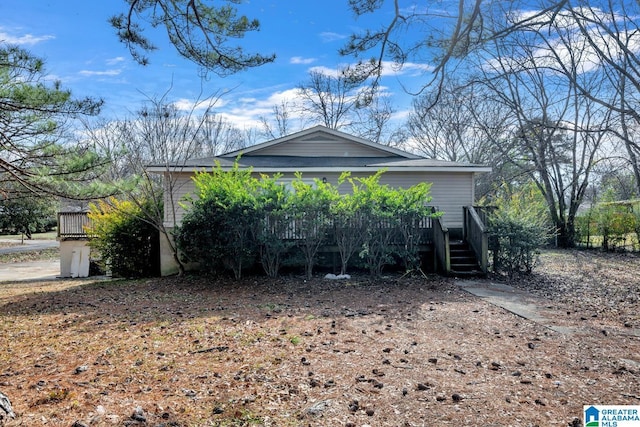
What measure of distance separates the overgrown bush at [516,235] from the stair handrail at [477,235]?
26 cm

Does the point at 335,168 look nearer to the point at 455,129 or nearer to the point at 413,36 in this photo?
the point at 413,36

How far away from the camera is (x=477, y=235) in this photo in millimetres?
9758

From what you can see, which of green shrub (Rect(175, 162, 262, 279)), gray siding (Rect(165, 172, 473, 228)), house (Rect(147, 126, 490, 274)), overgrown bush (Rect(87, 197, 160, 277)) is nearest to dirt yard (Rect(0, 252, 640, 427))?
green shrub (Rect(175, 162, 262, 279))

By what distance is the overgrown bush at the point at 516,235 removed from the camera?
9297 millimetres

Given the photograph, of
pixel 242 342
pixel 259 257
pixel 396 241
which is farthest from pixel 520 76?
pixel 242 342

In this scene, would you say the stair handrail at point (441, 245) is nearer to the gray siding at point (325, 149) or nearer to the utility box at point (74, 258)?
the gray siding at point (325, 149)

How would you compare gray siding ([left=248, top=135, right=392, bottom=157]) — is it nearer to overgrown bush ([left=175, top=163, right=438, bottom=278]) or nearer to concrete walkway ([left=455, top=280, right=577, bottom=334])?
overgrown bush ([left=175, top=163, right=438, bottom=278])

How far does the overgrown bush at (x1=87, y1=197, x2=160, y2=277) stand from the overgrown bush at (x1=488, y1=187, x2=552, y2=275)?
28.9 feet

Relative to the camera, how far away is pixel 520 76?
61.1 feet

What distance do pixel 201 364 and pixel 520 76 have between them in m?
19.7

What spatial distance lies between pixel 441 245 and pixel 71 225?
1387 cm

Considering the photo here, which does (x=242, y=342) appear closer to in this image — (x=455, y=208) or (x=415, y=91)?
(x=415, y=91)

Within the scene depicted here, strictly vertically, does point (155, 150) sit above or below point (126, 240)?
above

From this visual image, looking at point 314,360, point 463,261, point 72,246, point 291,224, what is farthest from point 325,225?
point 72,246
